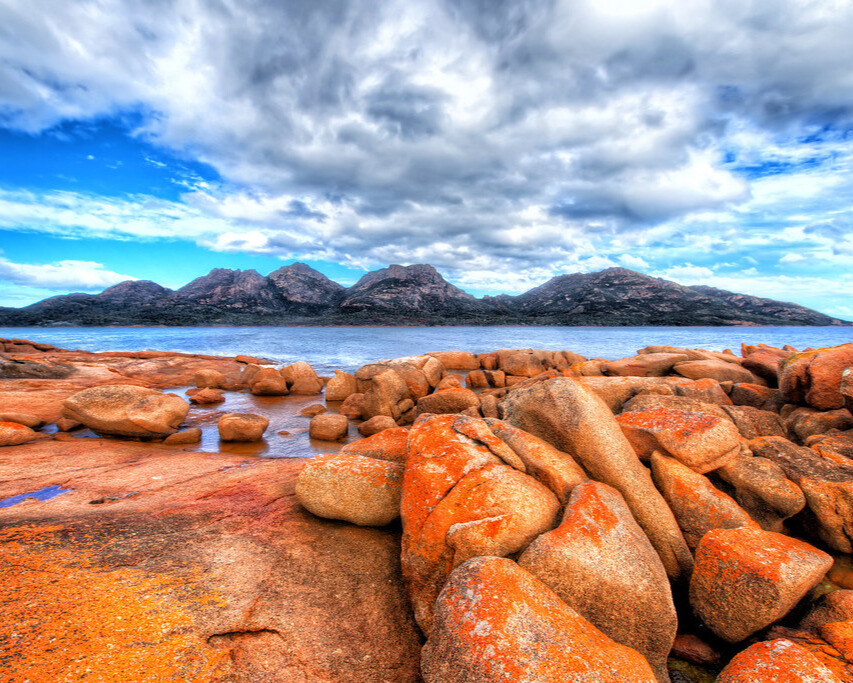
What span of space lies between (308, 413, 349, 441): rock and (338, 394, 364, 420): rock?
2.16 metres

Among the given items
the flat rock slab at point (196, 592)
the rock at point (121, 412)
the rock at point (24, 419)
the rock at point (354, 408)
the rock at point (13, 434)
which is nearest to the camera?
the flat rock slab at point (196, 592)

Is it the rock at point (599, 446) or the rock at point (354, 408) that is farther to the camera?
the rock at point (354, 408)

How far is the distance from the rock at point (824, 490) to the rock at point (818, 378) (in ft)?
8.01

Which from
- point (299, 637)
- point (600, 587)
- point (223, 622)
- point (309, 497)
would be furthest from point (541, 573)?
point (309, 497)

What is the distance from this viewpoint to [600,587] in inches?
140

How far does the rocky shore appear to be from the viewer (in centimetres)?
292

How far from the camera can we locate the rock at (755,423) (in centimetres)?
667

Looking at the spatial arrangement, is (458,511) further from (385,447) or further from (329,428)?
(329,428)

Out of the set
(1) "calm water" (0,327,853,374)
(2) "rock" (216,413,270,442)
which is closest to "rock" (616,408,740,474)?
(2) "rock" (216,413,270,442)

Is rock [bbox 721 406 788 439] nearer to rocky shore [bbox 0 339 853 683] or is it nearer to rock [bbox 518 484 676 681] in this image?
rocky shore [bbox 0 339 853 683]

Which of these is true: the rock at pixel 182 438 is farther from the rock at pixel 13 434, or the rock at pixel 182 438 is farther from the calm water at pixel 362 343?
the calm water at pixel 362 343

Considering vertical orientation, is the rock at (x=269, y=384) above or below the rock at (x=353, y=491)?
below

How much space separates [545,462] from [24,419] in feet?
46.1

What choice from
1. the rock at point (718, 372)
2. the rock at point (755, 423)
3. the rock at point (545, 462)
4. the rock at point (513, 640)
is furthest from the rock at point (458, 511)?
the rock at point (718, 372)
